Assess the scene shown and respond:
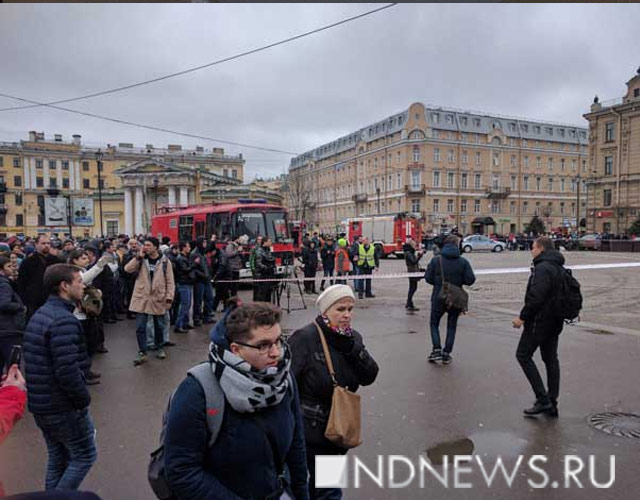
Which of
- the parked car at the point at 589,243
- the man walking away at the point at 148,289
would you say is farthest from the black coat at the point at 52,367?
the parked car at the point at 589,243

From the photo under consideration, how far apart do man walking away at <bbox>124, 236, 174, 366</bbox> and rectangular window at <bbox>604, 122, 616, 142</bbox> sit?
5982 centimetres

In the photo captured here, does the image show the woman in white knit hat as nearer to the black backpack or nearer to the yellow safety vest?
the black backpack

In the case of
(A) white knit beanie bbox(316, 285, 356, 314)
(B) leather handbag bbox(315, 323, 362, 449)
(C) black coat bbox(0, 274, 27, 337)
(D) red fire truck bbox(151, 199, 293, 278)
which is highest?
(D) red fire truck bbox(151, 199, 293, 278)

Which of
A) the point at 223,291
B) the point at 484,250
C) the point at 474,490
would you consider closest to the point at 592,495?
the point at 474,490

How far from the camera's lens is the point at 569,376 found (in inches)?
266

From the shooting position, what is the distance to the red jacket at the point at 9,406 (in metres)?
2.32

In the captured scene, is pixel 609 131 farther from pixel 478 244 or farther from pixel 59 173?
pixel 59 173

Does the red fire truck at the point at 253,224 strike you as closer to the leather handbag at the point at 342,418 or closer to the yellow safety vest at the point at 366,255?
the yellow safety vest at the point at 366,255

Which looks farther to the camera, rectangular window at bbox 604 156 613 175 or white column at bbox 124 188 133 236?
white column at bbox 124 188 133 236

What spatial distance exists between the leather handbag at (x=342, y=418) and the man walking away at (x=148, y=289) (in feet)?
17.5

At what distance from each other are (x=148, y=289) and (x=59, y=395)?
4.36m

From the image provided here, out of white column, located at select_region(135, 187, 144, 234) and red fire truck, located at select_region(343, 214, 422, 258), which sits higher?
white column, located at select_region(135, 187, 144, 234)

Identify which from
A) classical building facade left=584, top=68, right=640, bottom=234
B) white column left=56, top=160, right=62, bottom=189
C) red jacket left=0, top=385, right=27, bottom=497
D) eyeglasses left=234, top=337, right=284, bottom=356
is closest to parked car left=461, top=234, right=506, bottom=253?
classical building facade left=584, top=68, right=640, bottom=234

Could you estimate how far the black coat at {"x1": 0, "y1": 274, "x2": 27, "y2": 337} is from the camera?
206 inches
